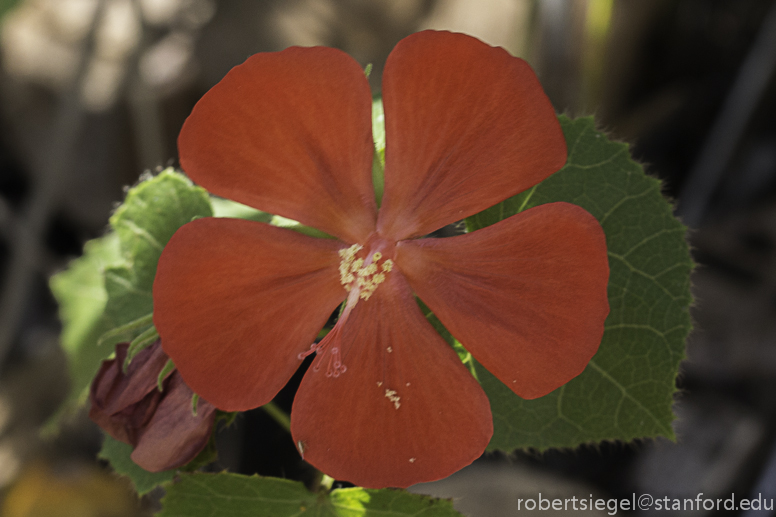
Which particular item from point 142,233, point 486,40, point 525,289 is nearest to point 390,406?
point 525,289

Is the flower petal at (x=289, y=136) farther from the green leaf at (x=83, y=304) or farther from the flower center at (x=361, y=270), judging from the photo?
the green leaf at (x=83, y=304)

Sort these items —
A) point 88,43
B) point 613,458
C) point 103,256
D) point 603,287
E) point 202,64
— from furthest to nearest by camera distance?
point 202,64 < point 613,458 < point 88,43 < point 103,256 < point 603,287

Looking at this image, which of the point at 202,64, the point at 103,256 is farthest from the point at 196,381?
the point at 202,64

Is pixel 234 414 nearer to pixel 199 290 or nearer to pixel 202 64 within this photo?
pixel 199 290

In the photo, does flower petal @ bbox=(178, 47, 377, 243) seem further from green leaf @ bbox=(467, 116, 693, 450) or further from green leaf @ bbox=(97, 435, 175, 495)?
green leaf @ bbox=(97, 435, 175, 495)

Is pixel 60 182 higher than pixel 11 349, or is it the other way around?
pixel 60 182

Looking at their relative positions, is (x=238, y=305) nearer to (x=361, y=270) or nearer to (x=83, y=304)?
(x=361, y=270)
